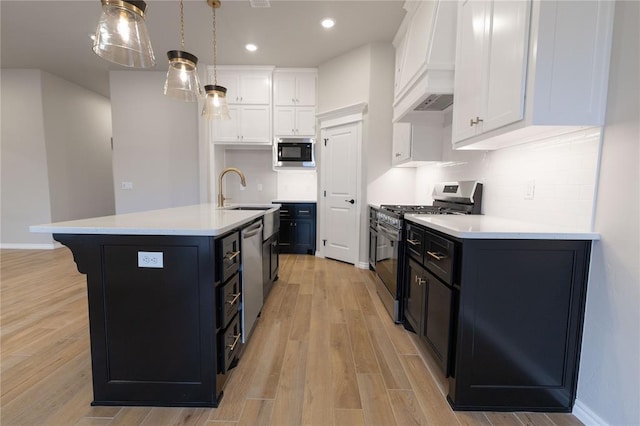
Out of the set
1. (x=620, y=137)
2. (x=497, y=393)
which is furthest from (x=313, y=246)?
(x=620, y=137)

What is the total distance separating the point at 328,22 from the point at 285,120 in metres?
1.63

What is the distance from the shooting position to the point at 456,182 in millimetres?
2652

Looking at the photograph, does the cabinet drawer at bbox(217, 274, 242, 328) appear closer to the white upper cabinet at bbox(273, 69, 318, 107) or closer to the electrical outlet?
the electrical outlet

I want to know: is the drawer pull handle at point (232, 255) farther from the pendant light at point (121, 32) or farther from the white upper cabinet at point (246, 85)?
the white upper cabinet at point (246, 85)

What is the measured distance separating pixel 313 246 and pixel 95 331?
11.5 ft

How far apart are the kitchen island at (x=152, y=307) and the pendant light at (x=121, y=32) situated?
971 millimetres

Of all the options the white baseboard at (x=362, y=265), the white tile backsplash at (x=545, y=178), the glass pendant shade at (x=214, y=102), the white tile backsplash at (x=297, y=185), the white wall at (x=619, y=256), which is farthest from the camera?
the white tile backsplash at (x=297, y=185)

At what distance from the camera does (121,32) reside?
5.03 ft

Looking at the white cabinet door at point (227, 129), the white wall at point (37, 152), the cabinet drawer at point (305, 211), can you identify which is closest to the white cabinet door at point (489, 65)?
the cabinet drawer at point (305, 211)

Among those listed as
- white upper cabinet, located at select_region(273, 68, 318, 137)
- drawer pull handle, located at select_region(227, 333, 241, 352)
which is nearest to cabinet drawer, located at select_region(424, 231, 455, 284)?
drawer pull handle, located at select_region(227, 333, 241, 352)

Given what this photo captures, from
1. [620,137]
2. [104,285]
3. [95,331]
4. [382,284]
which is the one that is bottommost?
[382,284]

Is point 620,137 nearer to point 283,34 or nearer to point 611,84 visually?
point 611,84

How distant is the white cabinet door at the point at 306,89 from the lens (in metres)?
4.55

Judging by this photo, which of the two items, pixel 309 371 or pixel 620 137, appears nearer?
pixel 620 137
